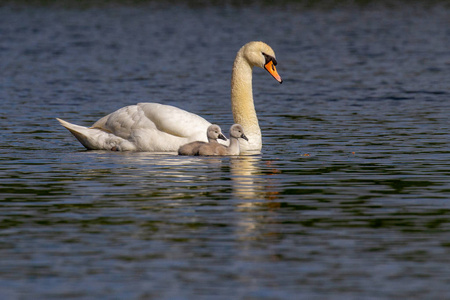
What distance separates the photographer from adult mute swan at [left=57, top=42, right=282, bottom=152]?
19.3 metres

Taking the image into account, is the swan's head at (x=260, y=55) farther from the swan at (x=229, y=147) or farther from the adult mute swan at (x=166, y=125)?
the swan at (x=229, y=147)

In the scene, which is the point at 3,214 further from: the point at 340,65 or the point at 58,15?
the point at 58,15

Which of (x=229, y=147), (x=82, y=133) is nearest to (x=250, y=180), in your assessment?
(x=229, y=147)

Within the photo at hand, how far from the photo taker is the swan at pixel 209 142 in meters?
18.8

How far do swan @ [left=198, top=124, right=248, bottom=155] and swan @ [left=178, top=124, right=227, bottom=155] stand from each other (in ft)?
0.21

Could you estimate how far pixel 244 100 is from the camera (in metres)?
20.5

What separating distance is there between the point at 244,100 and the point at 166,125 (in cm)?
194

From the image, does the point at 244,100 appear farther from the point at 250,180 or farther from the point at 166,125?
the point at 250,180

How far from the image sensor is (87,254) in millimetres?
11211

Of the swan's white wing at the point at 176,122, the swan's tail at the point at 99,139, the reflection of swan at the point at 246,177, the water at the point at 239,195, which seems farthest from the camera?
the swan's tail at the point at 99,139

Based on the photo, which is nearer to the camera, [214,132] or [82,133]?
[214,132]

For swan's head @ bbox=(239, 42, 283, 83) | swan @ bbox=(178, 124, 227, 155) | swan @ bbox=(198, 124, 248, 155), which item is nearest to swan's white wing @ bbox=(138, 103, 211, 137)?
swan @ bbox=(178, 124, 227, 155)

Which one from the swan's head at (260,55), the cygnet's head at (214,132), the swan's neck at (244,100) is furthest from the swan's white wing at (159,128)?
the swan's head at (260,55)

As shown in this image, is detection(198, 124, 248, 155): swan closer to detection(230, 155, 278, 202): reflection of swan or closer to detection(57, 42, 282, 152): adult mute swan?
detection(230, 155, 278, 202): reflection of swan
